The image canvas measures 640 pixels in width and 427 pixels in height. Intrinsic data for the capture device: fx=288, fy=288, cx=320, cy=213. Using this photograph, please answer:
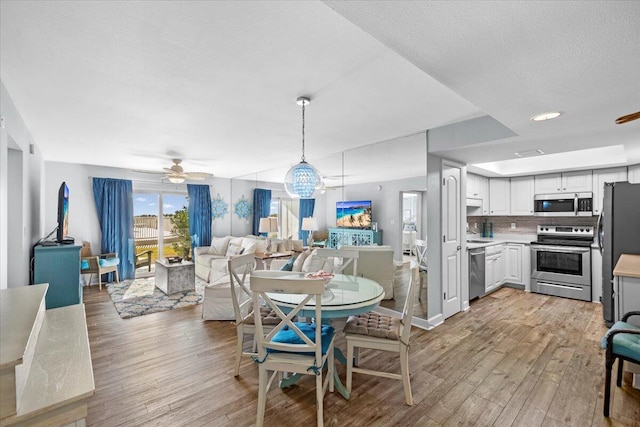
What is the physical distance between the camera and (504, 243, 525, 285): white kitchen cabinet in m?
5.27

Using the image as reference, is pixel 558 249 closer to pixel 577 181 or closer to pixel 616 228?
pixel 577 181

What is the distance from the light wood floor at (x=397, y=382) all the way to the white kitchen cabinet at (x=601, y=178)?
2156 millimetres

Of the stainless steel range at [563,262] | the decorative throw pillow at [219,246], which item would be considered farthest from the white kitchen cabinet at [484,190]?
the decorative throw pillow at [219,246]

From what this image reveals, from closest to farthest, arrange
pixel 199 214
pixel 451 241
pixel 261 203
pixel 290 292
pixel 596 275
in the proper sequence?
1. pixel 290 292
2. pixel 451 241
3. pixel 596 275
4. pixel 199 214
5. pixel 261 203

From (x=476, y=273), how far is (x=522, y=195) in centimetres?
213

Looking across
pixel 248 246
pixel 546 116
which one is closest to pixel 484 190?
pixel 546 116

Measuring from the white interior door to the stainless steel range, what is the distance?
2.02 m

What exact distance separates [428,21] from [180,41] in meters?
1.42

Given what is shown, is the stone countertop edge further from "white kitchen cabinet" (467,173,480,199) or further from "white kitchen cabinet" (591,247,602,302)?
"white kitchen cabinet" (467,173,480,199)

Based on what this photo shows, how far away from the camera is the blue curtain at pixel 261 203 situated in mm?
7773

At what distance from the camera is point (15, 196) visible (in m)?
3.09

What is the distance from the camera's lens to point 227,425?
1.93 meters

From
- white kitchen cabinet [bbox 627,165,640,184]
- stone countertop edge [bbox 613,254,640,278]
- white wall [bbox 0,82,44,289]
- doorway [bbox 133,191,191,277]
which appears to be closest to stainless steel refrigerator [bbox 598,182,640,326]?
stone countertop edge [bbox 613,254,640,278]

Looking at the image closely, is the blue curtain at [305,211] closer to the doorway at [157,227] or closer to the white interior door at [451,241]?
the white interior door at [451,241]
